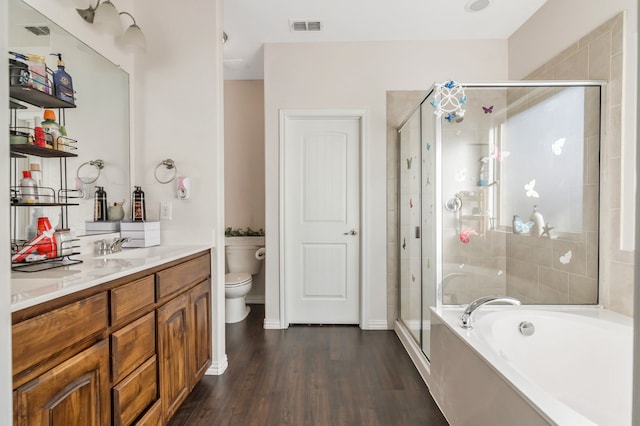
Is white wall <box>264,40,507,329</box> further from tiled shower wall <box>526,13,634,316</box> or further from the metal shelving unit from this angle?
the metal shelving unit

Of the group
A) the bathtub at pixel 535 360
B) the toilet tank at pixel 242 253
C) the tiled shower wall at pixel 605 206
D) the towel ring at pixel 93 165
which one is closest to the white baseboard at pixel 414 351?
the bathtub at pixel 535 360

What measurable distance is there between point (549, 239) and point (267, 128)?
2348 mm

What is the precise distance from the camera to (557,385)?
155 centimetres

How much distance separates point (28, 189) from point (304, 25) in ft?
7.40

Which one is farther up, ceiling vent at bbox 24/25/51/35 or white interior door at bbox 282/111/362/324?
ceiling vent at bbox 24/25/51/35

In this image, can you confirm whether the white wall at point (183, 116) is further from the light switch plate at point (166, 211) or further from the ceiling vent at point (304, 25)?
the ceiling vent at point (304, 25)

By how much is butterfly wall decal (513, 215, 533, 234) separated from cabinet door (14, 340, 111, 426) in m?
2.34

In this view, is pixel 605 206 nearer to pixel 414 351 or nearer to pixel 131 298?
pixel 414 351

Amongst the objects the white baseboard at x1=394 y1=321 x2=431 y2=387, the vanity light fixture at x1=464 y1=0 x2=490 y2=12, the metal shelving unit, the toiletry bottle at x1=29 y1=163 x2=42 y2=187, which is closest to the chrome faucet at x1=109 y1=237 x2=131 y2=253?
the metal shelving unit

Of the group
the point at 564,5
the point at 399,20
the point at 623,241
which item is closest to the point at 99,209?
the point at 399,20

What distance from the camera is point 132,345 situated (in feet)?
4.10

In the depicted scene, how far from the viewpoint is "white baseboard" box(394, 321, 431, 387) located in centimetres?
193

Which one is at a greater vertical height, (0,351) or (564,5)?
(564,5)

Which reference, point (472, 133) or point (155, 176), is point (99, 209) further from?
point (472, 133)
